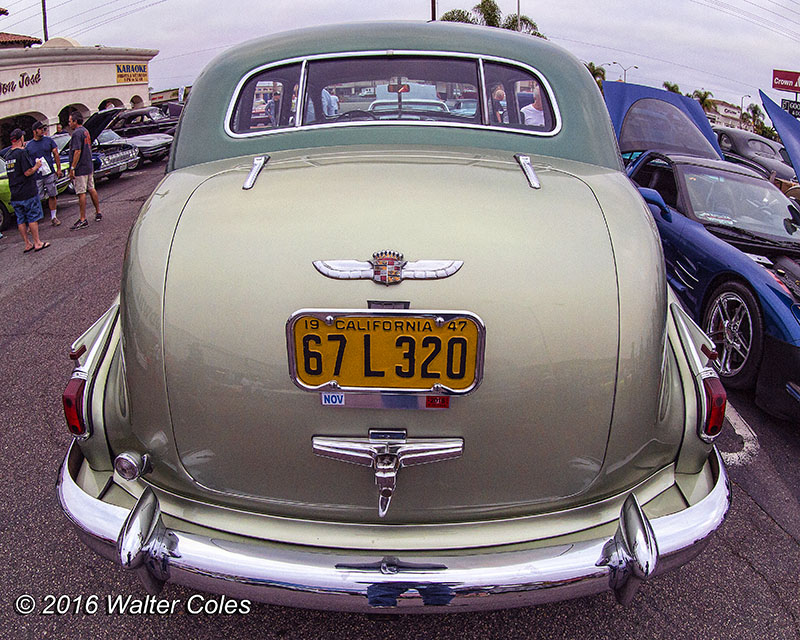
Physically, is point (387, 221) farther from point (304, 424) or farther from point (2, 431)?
point (2, 431)

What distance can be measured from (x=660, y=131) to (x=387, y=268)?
255 inches

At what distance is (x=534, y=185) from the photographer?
1.89 meters

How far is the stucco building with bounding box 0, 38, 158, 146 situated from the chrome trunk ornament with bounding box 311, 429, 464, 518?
28.2 meters

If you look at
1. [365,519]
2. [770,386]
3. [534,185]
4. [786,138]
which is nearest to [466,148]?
[534,185]

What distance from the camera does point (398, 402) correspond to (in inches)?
65.5

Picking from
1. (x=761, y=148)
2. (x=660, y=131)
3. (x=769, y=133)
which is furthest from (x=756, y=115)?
Result: (x=660, y=131)

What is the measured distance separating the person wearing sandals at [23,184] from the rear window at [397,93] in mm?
7030

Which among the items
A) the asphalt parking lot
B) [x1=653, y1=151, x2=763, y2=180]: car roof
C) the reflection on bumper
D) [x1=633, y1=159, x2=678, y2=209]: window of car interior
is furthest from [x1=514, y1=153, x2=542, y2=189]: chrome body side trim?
[x1=653, y1=151, x2=763, y2=180]: car roof

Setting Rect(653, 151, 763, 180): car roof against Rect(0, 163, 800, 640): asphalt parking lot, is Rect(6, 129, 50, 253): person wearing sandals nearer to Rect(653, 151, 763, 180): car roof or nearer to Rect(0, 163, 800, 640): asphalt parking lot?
Rect(0, 163, 800, 640): asphalt parking lot

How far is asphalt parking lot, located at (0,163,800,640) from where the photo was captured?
7.28 feet

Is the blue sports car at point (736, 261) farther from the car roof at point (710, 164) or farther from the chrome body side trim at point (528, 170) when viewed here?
the chrome body side trim at point (528, 170)

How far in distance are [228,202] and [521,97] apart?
165 cm

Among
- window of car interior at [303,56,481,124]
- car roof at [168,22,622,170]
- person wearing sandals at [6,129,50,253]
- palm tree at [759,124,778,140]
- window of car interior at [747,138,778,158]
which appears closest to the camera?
car roof at [168,22,622,170]

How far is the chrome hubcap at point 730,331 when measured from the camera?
3.85 metres
